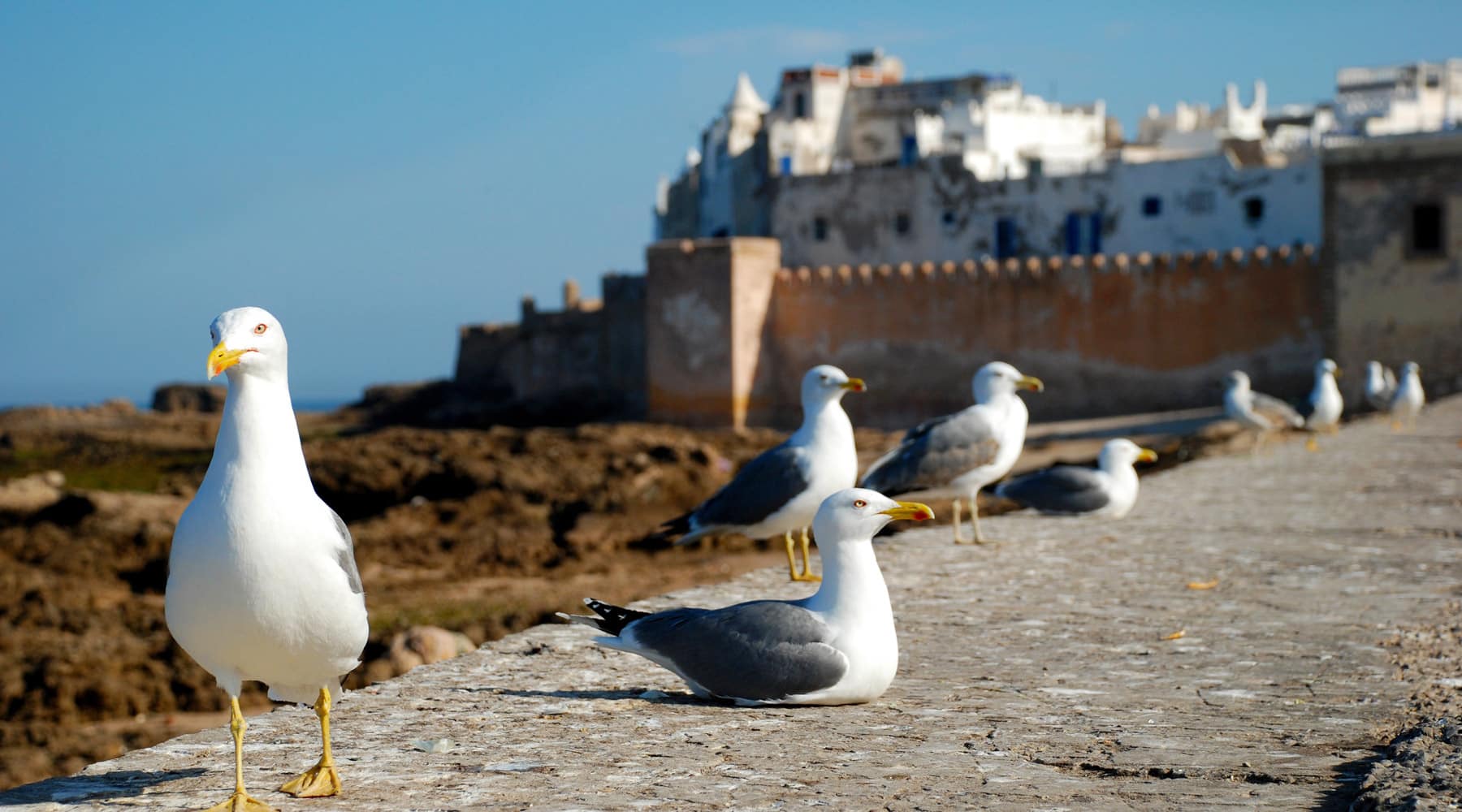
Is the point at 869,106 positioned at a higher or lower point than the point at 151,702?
higher

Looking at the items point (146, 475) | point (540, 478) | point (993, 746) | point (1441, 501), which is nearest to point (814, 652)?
point (993, 746)

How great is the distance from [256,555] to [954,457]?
4.90 meters

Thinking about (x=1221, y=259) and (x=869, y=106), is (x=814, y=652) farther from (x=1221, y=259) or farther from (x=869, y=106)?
(x=869, y=106)

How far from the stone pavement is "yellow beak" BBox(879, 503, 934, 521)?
1.81ft

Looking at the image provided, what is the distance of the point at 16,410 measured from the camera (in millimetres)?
39156

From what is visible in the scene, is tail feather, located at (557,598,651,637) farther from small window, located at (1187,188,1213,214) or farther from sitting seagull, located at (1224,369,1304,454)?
small window, located at (1187,188,1213,214)

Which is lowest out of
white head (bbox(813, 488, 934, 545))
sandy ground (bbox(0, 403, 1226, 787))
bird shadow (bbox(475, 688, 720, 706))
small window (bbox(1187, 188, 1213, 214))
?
sandy ground (bbox(0, 403, 1226, 787))

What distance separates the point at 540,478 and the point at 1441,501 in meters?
11.2

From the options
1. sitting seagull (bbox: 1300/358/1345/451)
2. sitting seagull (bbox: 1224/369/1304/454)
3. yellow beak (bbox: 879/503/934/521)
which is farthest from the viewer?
sitting seagull (bbox: 1300/358/1345/451)

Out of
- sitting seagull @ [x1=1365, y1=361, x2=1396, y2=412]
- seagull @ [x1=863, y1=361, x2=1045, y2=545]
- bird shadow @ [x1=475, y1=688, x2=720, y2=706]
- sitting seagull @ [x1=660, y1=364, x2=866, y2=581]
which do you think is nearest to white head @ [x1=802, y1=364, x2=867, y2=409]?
sitting seagull @ [x1=660, y1=364, x2=866, y2=581]

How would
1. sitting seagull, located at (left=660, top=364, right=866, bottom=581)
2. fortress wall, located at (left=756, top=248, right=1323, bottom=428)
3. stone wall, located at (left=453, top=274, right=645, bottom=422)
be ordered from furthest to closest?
stone wall, located at (left=453, top=274, right=645, bottom=422) → fortress wall, located at (left=756, top=248, right=1323, bottom=428) → sitting seagull, located at (left=660, top=364, right=866, bottom=581)

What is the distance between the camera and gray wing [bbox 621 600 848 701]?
429cm

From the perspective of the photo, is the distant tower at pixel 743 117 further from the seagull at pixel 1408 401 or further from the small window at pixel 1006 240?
the seagull at pixel 1408 401

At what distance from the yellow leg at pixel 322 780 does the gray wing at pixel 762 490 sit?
3117mm
